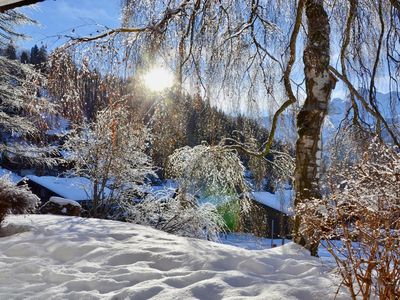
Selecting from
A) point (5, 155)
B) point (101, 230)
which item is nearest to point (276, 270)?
point (101, 230)

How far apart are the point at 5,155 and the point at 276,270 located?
8.82 meters

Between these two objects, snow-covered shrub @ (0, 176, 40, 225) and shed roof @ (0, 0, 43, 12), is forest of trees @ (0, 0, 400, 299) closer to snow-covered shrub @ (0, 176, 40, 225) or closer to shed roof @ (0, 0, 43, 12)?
snow-covered shrub @ (0, 176, 40, 225)

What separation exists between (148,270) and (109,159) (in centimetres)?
796

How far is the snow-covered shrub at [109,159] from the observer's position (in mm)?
10484

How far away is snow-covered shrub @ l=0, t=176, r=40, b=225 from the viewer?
510 centimetres

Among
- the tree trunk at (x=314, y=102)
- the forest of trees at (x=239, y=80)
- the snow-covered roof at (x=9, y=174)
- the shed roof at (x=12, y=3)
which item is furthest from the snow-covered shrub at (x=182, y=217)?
the shed roof at (x=12, y=3)

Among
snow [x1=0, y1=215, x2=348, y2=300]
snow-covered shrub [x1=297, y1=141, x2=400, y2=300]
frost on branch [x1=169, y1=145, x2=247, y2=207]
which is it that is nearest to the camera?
snow-covered shrub [x1=297, y1=141, x2=400, y2=300]

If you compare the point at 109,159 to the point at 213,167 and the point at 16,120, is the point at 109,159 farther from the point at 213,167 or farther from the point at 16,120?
the point at 213,167

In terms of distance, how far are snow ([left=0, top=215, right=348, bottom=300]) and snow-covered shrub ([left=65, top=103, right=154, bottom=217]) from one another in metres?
6.38

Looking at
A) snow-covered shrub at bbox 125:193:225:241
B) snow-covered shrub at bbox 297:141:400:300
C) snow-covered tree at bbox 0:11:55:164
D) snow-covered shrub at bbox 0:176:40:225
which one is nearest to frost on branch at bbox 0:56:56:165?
snow-covered tree at bbox 0:11:55:164

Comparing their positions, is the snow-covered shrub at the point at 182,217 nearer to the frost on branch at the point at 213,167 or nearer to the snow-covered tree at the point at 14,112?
the frost on branch at the point at 213,167

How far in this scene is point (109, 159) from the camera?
1054cm

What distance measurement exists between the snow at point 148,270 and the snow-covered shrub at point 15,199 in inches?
45.0

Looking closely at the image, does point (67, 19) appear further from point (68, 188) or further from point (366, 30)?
point (68, 188)
